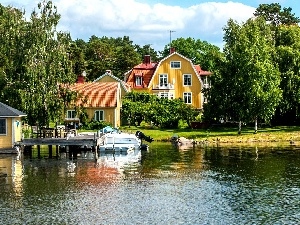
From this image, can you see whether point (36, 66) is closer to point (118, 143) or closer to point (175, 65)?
point (118, 143)

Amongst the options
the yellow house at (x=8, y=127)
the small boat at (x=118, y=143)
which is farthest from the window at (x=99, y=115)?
the yellow house at (x=8, y=127)

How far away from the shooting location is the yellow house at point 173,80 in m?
101

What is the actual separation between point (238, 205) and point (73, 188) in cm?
1126

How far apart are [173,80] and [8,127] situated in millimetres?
44049

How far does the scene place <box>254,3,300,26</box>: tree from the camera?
12244 centimetres

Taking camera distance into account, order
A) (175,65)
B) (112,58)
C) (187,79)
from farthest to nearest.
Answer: (112,58) → (187,79) → (175,65)

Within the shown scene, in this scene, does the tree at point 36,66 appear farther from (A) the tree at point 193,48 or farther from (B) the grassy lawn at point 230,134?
(A) the tree at point 193,48

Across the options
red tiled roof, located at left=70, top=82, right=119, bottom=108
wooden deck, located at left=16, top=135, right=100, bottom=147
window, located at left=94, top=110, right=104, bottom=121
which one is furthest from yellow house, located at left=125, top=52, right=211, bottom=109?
wooden deck, located at left=16, top=135, right=100, bottom=147

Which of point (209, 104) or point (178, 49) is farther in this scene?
point (178, 49)

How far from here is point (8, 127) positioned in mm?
60625

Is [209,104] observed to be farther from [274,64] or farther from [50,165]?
[50,165]

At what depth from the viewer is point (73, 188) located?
4184 cm

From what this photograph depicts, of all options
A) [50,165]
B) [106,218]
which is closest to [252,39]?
[50,165]

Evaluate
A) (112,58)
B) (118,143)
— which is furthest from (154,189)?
(112,58)
